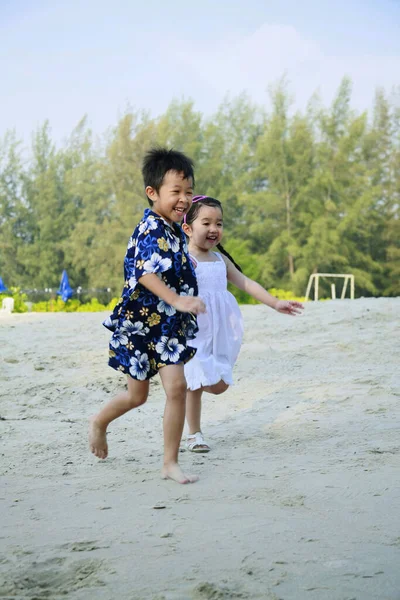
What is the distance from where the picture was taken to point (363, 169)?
2745 cm

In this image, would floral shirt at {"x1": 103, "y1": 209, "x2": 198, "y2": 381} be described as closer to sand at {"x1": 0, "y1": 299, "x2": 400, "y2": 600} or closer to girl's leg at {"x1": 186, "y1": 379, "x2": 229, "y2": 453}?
sand at {"x1": 0, "y1": 299, "x2": 400, "y2": 600}

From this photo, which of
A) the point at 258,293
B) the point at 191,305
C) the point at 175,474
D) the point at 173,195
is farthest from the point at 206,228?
the point at 175,474

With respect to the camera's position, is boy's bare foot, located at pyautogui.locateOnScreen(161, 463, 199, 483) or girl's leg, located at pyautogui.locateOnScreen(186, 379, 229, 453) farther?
girl's leg, located at pyautogui.locateOnScreen(186, 379, 229, 453)

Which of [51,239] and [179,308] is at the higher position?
[51,239]

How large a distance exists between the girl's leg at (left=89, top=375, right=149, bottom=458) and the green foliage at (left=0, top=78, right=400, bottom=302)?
73.7ft

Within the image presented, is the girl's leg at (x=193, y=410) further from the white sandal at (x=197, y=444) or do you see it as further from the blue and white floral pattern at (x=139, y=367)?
the blue and white floral pattern at (x=139, y=367)

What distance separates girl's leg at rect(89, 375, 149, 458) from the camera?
313 cm

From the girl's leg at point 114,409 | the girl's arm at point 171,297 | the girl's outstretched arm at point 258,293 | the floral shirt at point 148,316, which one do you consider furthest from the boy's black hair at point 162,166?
the girl's leg at point 114,409

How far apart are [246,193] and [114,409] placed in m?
25.8

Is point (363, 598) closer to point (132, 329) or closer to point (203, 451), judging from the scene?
point (132, 329)

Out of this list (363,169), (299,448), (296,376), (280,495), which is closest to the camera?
(280,495)

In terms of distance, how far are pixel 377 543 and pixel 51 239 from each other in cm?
3032

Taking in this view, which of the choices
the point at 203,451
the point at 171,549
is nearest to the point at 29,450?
the point at 203,451

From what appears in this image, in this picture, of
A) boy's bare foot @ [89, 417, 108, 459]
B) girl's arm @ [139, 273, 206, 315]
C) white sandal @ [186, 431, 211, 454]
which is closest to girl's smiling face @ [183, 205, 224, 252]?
girl's arm @ [139, 273, 206, 315]
